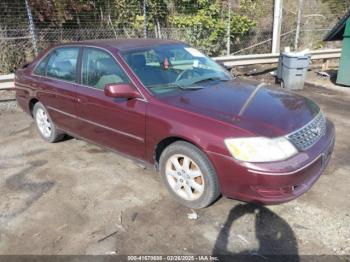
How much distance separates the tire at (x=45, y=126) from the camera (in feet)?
17.5

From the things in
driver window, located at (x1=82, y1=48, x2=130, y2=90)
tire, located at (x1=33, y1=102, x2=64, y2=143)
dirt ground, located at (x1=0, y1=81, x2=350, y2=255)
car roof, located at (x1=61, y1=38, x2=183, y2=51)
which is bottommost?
dirt ground, located at (x1=0, y1=81, x2=350, y2=255)

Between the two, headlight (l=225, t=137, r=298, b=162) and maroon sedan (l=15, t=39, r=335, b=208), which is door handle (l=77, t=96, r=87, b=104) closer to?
maroon sedan (l=15, t=39, r=335, b=208)

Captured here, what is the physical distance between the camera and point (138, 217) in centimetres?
354

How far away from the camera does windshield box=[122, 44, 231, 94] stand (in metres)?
3.91

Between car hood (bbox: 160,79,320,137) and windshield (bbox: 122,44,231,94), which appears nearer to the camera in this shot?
car hood (bbox: 160,79,320,137)

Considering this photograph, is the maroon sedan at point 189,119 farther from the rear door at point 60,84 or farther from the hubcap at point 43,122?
the hubcap at point 43,122

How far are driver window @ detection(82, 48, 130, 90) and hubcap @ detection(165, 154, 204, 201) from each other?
1049mm

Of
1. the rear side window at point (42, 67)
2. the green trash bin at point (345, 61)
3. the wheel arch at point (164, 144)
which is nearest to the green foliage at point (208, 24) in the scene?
the green trash bin at point (345, 61)

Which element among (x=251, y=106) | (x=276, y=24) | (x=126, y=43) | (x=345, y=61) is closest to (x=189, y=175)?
(x=251, y=106)

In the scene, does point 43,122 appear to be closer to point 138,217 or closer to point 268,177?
point 138,217

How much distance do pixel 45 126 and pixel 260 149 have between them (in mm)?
3696

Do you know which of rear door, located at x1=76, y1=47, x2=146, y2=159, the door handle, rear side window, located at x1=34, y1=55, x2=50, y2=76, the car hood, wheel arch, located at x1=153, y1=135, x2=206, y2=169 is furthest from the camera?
rear side window, located at x1=34, y1=55, x2=50, y2=76

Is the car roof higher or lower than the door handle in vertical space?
higher

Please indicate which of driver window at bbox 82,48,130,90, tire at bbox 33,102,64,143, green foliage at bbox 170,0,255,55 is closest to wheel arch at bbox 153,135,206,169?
driver window at bbox 82,48,130,90
